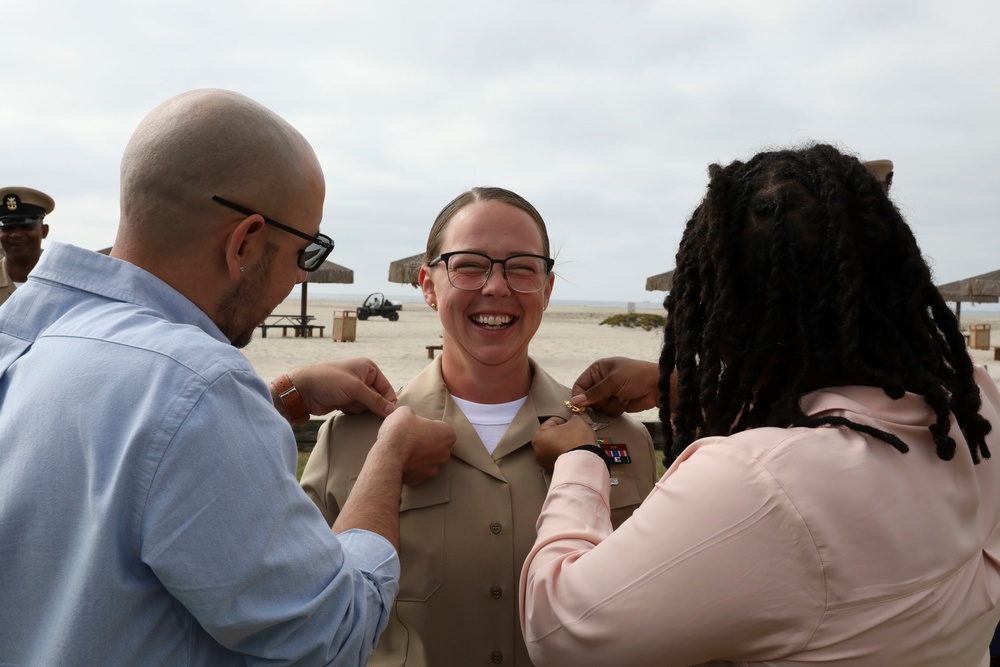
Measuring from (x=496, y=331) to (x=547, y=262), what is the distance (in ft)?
1.07

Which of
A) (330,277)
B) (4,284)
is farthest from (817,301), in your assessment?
(330,277)

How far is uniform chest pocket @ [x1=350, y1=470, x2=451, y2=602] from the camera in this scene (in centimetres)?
240

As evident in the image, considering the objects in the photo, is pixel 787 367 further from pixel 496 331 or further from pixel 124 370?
pixel 124 370

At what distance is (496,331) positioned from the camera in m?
2.74

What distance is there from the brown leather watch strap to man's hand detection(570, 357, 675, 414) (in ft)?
3.18

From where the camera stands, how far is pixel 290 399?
266 centimetres

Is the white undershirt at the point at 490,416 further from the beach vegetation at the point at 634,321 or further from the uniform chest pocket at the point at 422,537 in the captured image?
the beach vegetation at the point at 634,321

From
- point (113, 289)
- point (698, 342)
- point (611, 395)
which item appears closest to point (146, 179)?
point (113, 289)

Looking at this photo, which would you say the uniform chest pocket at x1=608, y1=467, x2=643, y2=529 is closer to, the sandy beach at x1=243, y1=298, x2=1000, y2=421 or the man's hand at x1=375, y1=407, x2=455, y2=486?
the man's hand at x1=375, y1=407, x2=455, y2=486

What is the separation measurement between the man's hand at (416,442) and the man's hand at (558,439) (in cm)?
29

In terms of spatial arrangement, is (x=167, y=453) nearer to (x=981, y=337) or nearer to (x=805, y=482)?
(x=805, y=482)

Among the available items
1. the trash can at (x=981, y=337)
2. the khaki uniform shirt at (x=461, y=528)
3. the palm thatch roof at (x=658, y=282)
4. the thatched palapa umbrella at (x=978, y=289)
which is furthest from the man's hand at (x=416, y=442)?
the thatched palapa umbrella at (x=978, y=289)

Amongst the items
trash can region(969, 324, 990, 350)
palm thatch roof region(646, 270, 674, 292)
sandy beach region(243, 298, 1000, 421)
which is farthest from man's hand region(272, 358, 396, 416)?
trash can region(969, 324, 990, 350)

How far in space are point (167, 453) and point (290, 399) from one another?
1373mm
